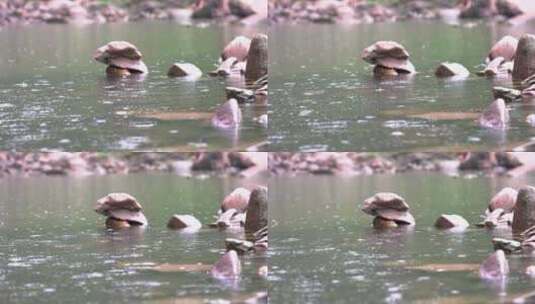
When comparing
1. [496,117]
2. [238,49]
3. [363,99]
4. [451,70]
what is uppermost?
[238,49]

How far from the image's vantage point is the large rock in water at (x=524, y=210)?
1319cm

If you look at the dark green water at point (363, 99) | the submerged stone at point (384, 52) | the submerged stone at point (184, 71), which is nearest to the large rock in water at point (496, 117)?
the dark green water at point (363, 99)

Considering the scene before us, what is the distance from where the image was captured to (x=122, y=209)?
566 inches

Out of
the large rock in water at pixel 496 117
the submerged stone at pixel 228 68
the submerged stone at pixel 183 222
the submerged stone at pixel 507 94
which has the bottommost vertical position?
the submerged stone at pixel 183 222

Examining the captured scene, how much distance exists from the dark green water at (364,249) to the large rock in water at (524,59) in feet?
3.08

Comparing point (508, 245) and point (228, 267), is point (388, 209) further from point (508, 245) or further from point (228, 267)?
point (228, 267)

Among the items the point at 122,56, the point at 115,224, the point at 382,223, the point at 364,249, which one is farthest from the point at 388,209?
the point at 122,56

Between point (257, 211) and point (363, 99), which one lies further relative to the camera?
point (363, 99)

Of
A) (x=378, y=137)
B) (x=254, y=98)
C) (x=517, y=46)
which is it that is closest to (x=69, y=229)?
(x=254, y=98)

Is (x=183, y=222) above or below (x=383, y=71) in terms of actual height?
below

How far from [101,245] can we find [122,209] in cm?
101

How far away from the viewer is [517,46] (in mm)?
14273

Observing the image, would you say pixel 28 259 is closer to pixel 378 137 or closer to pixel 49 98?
pixel 49 98

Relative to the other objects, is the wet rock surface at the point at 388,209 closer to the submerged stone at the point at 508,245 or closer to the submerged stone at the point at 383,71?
the submerged stone at the point at 383,71
